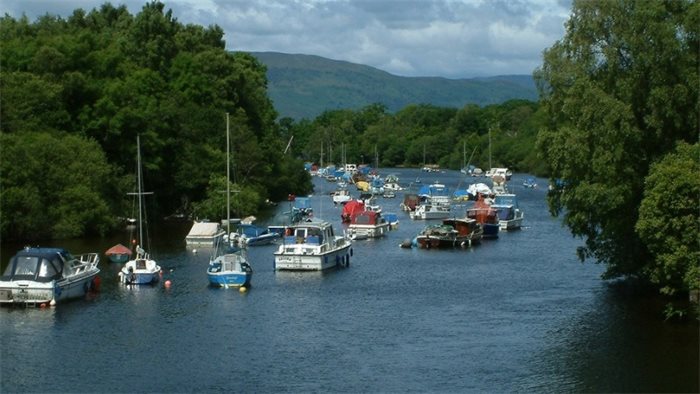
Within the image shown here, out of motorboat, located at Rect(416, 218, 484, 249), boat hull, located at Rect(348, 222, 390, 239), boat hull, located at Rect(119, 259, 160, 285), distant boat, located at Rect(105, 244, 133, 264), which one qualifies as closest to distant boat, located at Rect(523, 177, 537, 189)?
boat hull, located at Rect(348, 222, 390, 239)

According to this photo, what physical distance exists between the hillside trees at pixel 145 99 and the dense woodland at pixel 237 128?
0.16 m

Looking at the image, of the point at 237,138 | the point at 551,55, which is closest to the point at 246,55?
the point at 237,138

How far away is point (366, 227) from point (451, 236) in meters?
8.86

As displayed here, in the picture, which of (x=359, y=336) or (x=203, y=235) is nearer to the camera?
(x=359, y=336)

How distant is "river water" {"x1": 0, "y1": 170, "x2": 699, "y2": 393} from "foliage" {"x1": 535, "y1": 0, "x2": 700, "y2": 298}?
3.97 m

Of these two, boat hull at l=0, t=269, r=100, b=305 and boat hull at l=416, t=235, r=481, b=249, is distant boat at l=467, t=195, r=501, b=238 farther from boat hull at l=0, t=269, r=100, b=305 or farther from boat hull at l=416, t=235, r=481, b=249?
boat hull at l=0, t=269, r=100, b=305

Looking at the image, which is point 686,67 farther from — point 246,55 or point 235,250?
point 246,55

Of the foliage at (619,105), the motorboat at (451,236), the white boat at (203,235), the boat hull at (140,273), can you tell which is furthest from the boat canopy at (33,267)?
the motorboat at (451,236)

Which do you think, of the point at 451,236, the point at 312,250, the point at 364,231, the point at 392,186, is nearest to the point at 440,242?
the point at 451,236

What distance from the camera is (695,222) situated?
40500 millimetres

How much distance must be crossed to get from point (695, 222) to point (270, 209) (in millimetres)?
68307

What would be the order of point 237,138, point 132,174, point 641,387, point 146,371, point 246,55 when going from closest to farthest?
point 641,387, point 146,371, point 132,174, point 237,138, point 246,55

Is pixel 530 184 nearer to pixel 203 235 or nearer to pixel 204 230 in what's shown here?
pixel 204 230

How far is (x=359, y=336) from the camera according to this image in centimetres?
4291
